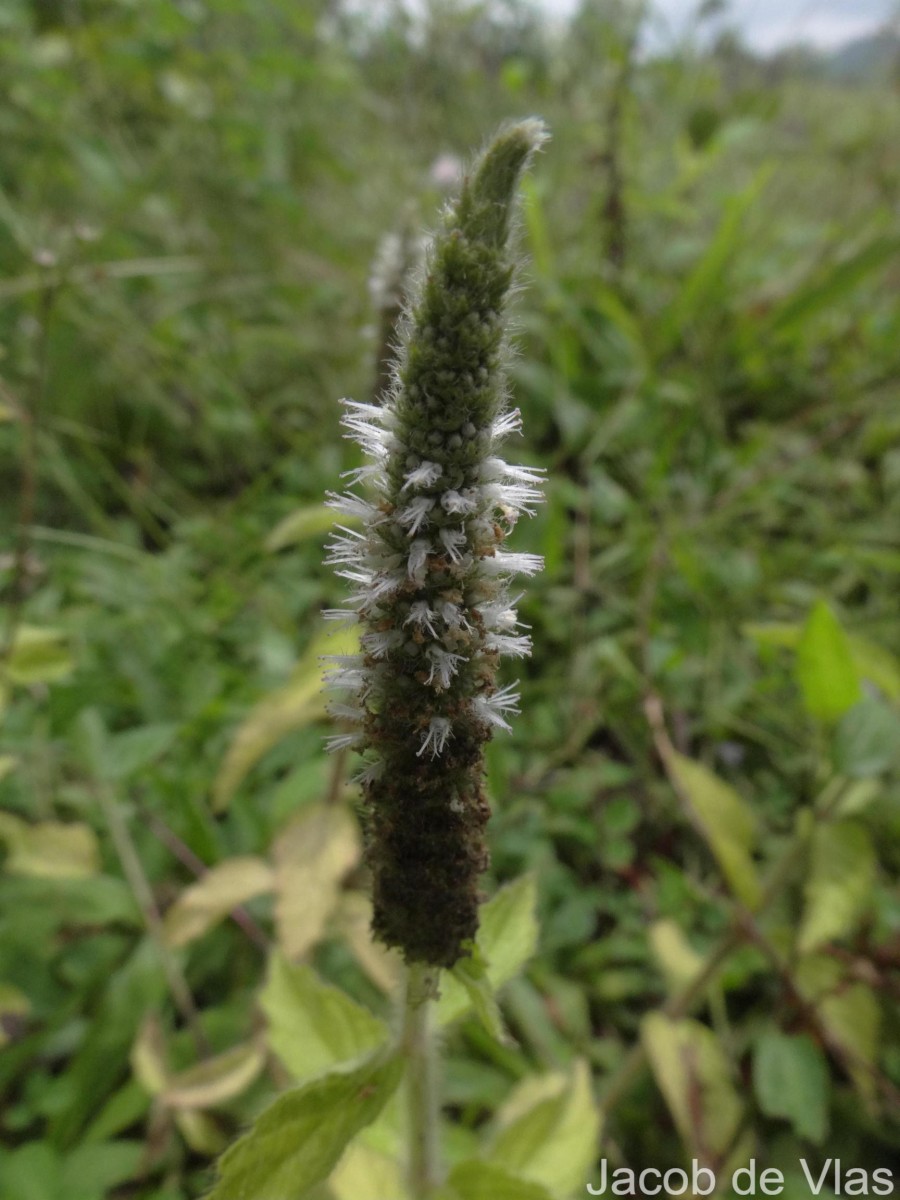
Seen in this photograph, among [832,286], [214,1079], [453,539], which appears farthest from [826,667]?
[832,286]

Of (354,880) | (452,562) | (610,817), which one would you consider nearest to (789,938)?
(610,817)

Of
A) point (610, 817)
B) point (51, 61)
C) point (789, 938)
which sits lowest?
point (789, 938)

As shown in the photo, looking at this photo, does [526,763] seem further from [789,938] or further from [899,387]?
[899,387]

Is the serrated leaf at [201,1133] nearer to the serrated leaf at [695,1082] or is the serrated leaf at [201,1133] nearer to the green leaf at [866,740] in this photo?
the serrated leaf at [695,1082]

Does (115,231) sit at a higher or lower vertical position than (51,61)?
lower

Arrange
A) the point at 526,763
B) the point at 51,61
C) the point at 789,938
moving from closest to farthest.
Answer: the point at 789,938 < the point at 526,763 < the point at 51,61

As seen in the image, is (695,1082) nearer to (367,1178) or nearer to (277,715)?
(367,1178)

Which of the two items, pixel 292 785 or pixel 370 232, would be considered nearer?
pixel 292 785
